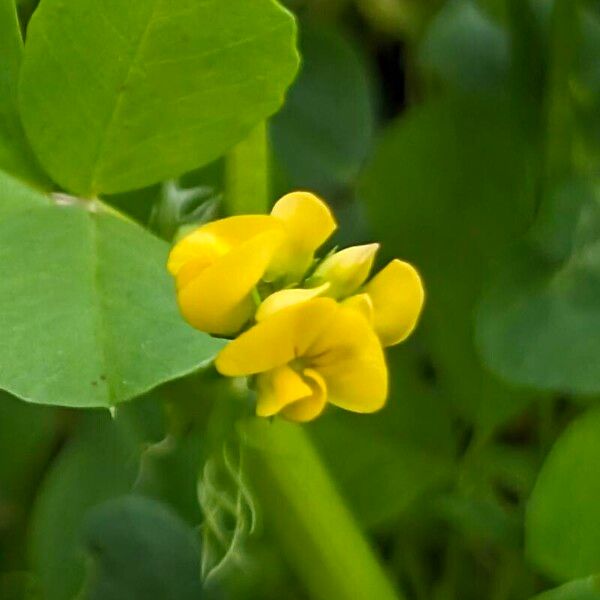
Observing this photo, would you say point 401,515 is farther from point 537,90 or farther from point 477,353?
point 537,90

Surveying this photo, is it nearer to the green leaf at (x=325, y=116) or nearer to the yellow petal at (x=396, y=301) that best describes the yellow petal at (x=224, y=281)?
the yellow petal at (x=396, y=301)

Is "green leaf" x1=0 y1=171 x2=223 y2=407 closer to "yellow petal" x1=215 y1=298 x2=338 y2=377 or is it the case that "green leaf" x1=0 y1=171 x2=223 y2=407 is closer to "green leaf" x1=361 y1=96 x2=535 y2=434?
"yellow petal" x1=215 y1=298 x2=338 y2=377

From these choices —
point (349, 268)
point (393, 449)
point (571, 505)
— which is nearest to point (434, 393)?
point (393, 449)

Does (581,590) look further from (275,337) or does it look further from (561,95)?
(561,95)

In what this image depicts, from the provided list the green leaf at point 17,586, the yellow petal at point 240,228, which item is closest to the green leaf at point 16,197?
the yellow petal at point 240,228

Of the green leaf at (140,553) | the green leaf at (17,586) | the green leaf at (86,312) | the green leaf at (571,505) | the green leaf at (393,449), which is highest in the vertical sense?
the green leaf at (86,312)

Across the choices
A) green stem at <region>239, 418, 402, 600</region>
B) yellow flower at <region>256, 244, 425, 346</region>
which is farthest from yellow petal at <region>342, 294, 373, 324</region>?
green stem at <region>239, 418, 402, 600</region>
